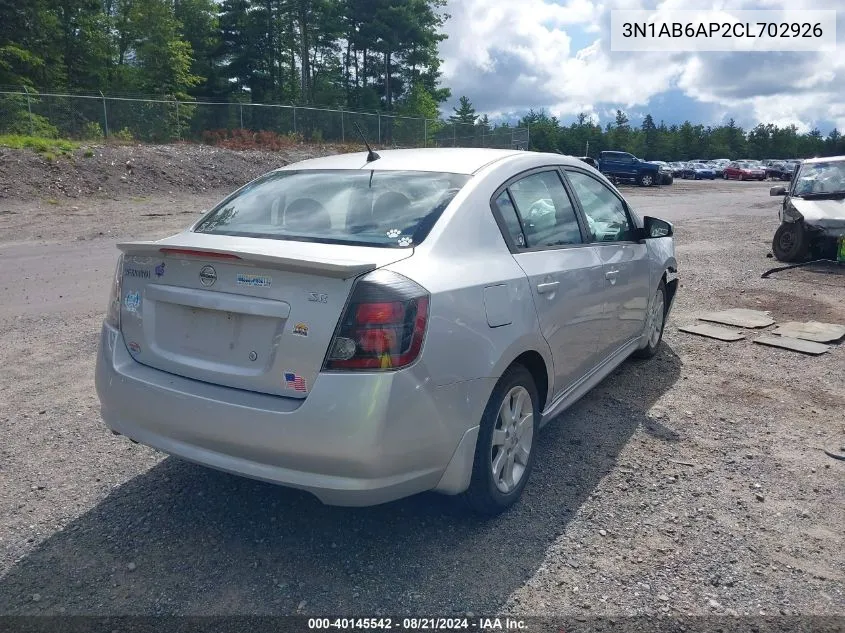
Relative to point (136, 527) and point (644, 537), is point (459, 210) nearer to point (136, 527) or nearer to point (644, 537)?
point (644, 537)

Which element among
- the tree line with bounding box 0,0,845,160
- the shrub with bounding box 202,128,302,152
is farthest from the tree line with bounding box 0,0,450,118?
the shrub with bounding box 202,128,302,152

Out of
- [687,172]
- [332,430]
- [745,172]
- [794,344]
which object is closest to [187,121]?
[794,344]

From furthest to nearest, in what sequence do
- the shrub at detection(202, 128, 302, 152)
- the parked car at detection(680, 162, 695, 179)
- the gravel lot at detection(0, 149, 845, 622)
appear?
the parked car at detection(680, 162, 695, 179), the shrub at detection(202, 128, 302, 152), the gravel lot at detection(0, 149, 845, 622)

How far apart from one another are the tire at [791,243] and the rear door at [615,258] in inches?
271

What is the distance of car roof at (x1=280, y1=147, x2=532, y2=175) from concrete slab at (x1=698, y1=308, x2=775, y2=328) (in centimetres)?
414

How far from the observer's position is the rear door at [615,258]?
437 cm

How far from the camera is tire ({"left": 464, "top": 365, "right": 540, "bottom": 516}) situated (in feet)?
10.0

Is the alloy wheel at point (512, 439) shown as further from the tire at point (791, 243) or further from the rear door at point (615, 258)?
the tire at point (791, 243)

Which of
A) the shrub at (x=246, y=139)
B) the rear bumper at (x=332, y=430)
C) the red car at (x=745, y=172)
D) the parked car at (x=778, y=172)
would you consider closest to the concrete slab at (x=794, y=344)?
the rear bumper at (x=332, y=430)

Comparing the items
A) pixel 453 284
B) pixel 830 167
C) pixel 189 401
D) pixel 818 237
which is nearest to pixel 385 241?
pixel 453 284

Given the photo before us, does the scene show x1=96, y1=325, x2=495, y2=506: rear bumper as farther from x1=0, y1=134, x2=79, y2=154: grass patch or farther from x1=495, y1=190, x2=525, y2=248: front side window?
x1=0, y1=134, x2=79, y2=154: grass patch

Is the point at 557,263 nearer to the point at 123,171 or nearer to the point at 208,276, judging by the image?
the point at 208,276

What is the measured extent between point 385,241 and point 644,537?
178 centimetres

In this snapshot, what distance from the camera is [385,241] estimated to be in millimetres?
3053
